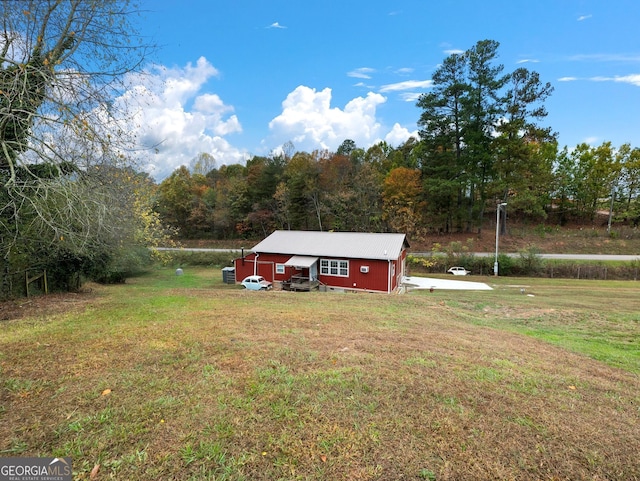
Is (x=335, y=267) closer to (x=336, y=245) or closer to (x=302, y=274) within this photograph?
(x=336, y=245)

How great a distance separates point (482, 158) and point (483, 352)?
31.4m

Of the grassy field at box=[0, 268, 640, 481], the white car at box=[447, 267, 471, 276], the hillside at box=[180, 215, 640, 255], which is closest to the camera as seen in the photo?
the grassy field at box=[0, 268, 640, 481]

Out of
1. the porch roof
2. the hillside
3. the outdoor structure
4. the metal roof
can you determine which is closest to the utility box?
the outdoor structure

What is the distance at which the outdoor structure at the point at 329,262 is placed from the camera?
1950 centimetres

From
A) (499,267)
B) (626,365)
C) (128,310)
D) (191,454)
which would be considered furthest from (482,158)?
(191,454)

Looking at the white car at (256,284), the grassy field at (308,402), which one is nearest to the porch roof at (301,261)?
the white car at (256,284)

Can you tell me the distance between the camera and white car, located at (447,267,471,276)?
993 inches

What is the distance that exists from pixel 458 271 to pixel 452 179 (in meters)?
12.6

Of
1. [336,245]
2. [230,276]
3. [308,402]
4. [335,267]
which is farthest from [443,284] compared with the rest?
[308,402]

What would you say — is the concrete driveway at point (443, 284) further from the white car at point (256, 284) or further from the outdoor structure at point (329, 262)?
the white car at point (256, 284)

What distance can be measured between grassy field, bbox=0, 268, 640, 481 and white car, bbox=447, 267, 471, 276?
61.3 ft

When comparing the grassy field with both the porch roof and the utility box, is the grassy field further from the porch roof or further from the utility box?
the utility box

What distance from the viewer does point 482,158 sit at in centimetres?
3266

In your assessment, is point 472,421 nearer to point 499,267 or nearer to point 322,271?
point 322,271
